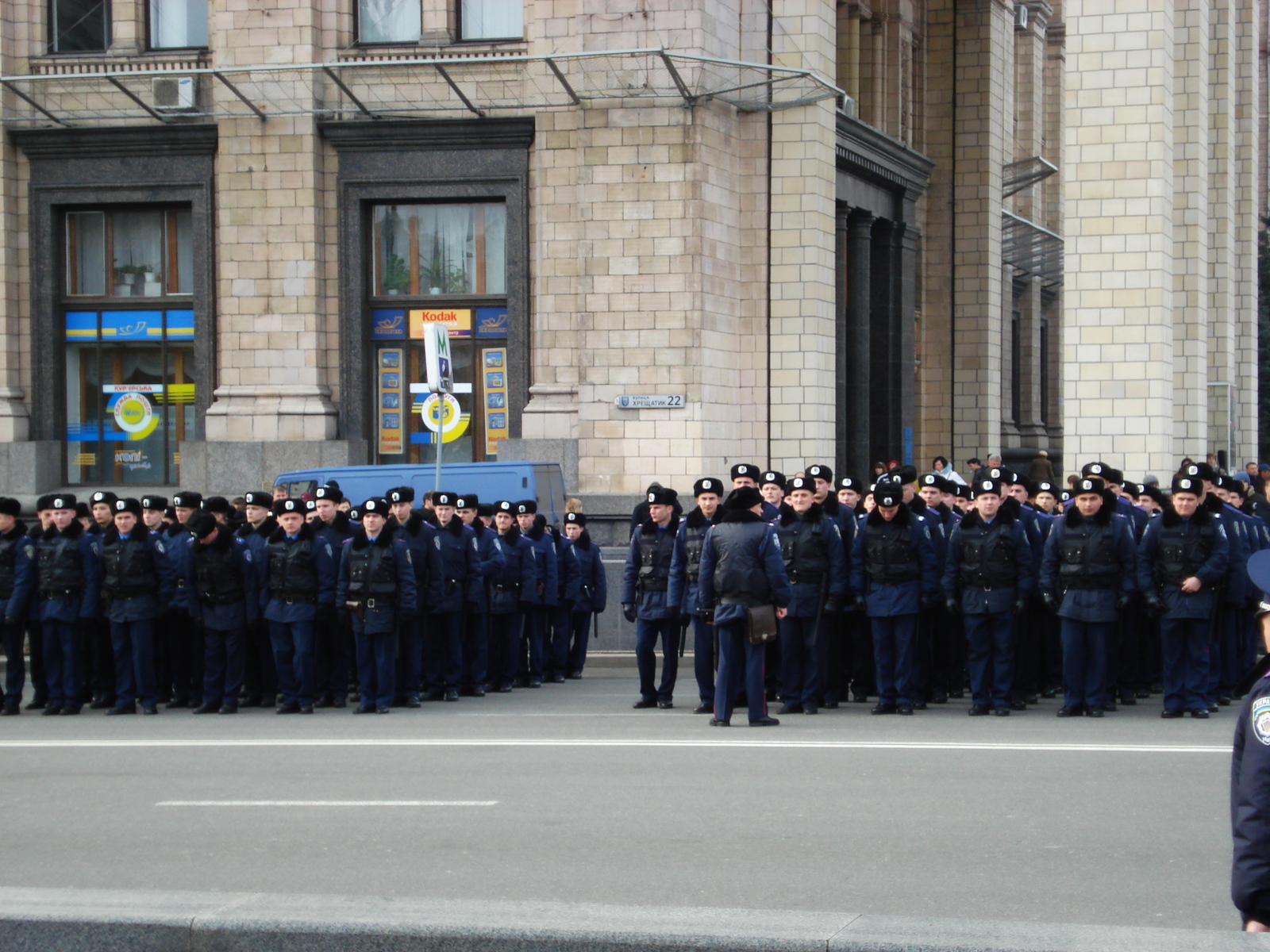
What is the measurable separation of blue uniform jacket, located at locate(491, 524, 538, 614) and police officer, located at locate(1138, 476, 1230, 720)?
18.9 ft

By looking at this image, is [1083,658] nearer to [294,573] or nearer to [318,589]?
[318,589]

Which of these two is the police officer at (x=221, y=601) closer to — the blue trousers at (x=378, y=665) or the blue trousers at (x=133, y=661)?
the blue trousers at (x=133, y=661)

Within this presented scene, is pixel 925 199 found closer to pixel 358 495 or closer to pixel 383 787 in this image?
pixel 358 495

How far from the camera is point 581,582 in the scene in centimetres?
1689

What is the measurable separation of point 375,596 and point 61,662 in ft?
9.94

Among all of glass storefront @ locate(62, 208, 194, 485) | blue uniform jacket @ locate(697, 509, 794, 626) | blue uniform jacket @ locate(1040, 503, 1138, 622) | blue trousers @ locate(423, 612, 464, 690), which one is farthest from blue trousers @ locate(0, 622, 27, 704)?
glass storefront @ locate(62, 208, 194, 485)

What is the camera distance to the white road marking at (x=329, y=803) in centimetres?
932

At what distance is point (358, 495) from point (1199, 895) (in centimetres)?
1440

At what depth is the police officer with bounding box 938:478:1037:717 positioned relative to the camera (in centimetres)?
1359

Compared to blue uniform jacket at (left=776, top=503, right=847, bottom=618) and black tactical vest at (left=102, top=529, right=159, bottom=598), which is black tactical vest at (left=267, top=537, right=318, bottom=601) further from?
blue uniform jacket at (left=776, top=503, right=847, bottom=618)

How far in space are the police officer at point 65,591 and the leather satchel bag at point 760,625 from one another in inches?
235

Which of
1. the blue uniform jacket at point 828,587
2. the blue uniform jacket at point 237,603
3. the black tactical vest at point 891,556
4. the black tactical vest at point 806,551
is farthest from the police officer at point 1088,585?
the blue uniform jacket at point 237,603

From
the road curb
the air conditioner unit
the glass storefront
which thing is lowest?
the road curb

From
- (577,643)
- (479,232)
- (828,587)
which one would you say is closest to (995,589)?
(828,587)
